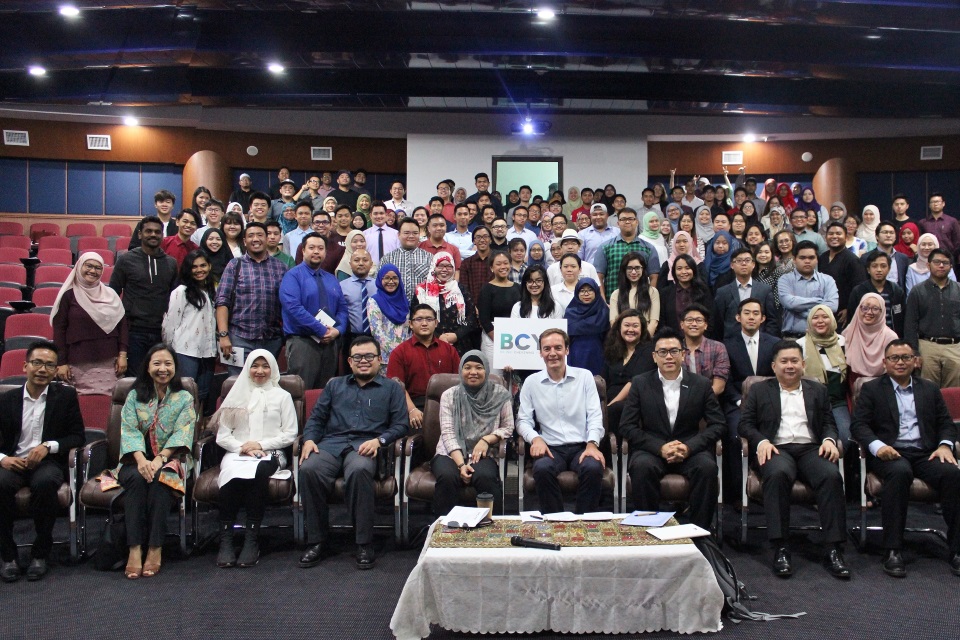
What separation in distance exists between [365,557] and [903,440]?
3.25 meters

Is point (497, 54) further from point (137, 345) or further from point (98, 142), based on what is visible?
point (98, 142)

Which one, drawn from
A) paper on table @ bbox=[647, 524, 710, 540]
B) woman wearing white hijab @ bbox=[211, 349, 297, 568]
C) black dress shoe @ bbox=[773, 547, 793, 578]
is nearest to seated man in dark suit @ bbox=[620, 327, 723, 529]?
black dress shoe @ bbox=[773, 547, 793, 578]

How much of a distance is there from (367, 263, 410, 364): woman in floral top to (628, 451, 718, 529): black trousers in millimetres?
2109

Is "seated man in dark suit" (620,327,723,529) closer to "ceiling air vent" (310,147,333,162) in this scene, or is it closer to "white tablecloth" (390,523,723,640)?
"white tablecloth" (390,523,723,640)

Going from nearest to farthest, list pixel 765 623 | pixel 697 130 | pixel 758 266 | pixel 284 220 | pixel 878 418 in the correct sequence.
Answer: pixel 765 623 → pixel 878 418 → pixel 758 266 → pixel 284 220 → pixel 697 130

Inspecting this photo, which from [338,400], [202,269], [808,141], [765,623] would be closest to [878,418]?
[765,623]

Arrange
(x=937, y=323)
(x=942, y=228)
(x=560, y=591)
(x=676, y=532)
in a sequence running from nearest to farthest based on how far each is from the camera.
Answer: (x=560, y=591)
(x=676, y=532)
(x=937, y=323)
(x=942, y=228)

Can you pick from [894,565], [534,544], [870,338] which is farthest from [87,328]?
[870,338]

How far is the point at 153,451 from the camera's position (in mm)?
4543

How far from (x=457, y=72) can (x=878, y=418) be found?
792 cm

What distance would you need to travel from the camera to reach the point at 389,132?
13961 mm

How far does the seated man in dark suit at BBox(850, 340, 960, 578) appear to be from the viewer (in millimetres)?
4297

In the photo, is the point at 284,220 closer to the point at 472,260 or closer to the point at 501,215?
the point at 501,215

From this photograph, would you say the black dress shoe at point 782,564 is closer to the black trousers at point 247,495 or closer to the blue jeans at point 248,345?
the black trousers at point 247,495
